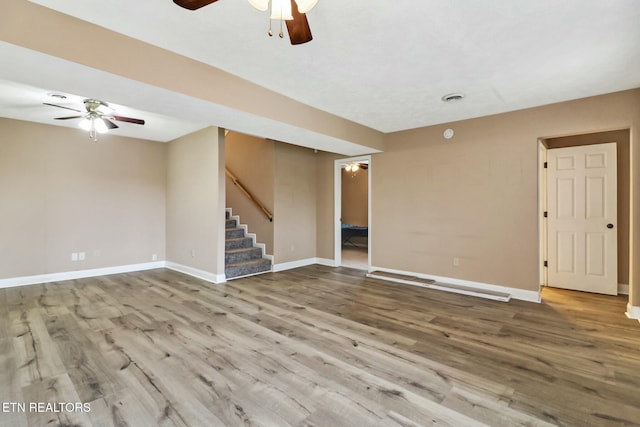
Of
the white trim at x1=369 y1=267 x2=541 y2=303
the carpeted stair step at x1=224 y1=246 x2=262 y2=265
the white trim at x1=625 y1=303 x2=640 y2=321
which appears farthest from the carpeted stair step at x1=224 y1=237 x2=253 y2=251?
the white trim at x1=625 y1=303 x2=640 y2=321

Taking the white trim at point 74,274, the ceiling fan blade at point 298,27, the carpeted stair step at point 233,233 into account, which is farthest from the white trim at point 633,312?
the white trim at point 74,274

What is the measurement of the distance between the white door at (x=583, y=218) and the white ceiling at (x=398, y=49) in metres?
1.31

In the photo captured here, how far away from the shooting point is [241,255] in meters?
5.73

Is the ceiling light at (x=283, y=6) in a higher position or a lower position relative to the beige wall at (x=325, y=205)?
higher

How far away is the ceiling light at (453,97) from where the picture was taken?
138 inches

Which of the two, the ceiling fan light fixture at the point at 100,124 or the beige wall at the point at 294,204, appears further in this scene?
the beige wall at the point at 294,204

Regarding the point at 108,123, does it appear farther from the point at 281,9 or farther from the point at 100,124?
the point at 281,9

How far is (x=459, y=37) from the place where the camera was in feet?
7.75

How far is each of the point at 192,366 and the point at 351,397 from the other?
4.22ft

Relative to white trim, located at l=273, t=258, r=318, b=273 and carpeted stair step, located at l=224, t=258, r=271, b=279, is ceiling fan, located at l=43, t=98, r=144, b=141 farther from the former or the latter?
white trim, located at l=273, t=258, r=318, b=273

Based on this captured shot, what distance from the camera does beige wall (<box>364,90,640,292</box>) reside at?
3.77 m

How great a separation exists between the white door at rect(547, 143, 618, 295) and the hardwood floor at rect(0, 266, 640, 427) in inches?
16.6

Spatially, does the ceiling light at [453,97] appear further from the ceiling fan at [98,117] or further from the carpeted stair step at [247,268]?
the carpeted stair step at [247,268]

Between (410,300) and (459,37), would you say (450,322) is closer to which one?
(410,300)
